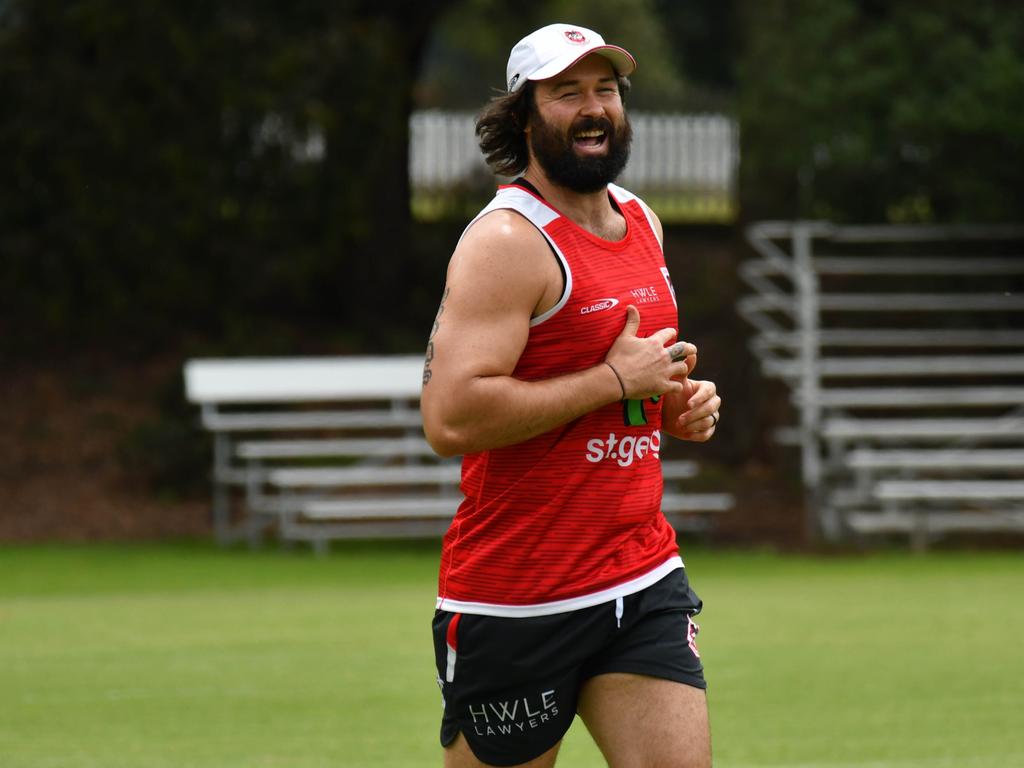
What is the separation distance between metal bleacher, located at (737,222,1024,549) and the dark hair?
11.3 m

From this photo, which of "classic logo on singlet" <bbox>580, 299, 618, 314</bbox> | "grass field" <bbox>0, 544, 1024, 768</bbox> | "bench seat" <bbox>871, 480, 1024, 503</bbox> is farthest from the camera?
"bench seat" <bbox>871, 480, 1024, 503</bbox>

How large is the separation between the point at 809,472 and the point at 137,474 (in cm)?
719

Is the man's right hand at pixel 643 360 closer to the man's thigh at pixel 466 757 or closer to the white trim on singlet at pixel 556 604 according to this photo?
the white trim on singlet at pixel 556 604

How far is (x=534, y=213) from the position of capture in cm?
439

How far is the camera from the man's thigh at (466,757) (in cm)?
439

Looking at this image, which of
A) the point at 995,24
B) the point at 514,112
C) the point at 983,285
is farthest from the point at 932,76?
the point at 514,112

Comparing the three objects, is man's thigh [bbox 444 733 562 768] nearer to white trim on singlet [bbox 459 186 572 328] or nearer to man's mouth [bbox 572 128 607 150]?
white trim on singlet [bbox 459 186 572 328]

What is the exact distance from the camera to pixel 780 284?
21125 mm

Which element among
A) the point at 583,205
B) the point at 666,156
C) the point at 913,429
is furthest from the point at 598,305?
the point at 666,156

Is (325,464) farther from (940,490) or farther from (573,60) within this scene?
(573,60)

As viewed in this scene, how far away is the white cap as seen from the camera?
4.40 meters

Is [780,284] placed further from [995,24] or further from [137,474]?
[137,474]

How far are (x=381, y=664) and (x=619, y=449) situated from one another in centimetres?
590

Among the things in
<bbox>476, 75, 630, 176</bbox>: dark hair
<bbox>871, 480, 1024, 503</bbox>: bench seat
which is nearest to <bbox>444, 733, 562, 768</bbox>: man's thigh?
<bbox>476, 75, 630, 176</bbox>: dark hair
